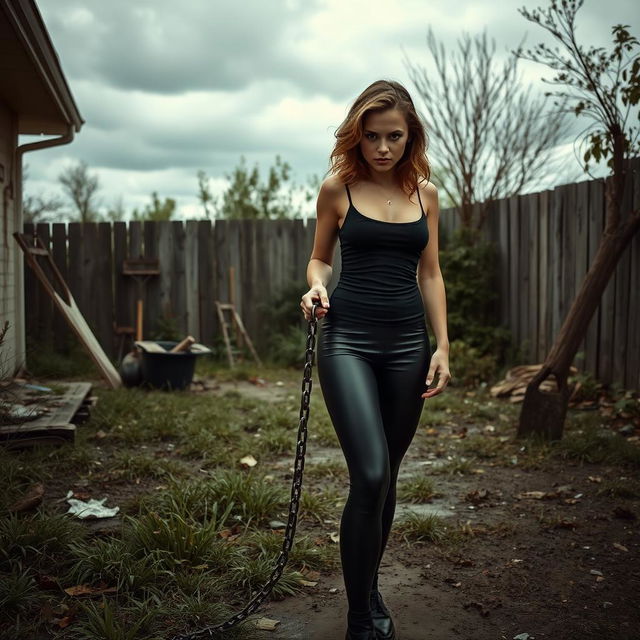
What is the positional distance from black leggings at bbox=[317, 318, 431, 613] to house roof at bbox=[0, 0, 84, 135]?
3.45 meters

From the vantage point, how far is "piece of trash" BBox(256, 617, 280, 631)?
8.62 feet

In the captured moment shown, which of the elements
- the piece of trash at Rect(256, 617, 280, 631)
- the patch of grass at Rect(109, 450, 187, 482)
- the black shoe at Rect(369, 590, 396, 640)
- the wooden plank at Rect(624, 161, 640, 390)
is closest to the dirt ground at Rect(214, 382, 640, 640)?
the piece of trash at Rect(256, 617, 280, 631)

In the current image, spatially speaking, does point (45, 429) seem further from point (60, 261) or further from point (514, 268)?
point (514, 268)

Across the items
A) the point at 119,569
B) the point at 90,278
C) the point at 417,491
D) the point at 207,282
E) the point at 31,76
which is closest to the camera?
the point at 119,569

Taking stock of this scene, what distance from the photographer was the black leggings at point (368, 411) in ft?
7.25

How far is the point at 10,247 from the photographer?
7375 mm

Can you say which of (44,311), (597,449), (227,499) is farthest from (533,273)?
(44,311)

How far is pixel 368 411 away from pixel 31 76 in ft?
17.3

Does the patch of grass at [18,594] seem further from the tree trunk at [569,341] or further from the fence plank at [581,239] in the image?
the fence plank at [581,239]

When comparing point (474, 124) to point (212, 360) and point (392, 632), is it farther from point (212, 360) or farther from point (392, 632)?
point (392, 632)

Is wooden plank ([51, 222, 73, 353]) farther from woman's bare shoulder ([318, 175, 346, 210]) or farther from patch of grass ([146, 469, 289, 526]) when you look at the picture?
woman's bare shoulder ([318, 175, 346, 210])

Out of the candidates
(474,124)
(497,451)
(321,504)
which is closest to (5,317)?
(321,504)

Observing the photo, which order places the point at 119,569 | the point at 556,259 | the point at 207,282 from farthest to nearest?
the point at 207,282
the point at 556,259
the point at 119,569

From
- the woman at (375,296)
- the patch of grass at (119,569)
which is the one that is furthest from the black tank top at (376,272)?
the patch of grass at (119,569)
